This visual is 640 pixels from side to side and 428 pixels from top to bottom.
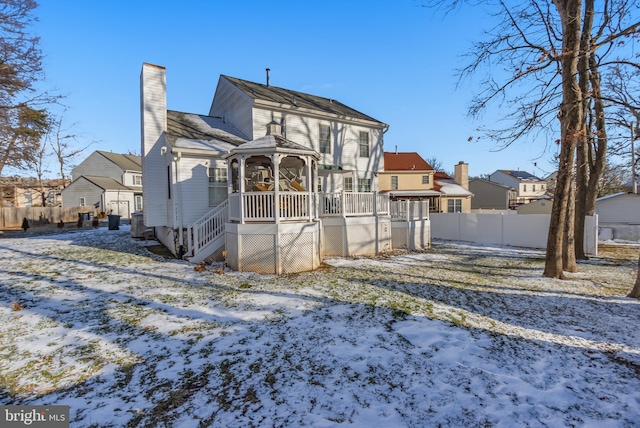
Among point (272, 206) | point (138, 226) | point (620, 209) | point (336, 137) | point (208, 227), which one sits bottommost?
point (138, 226)

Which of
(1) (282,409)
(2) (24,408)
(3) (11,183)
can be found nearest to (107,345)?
(2) (24,408)

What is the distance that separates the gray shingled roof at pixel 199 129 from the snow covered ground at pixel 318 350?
584 cm

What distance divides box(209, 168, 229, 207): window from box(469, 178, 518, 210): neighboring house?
110 feet

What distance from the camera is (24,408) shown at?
2.96m

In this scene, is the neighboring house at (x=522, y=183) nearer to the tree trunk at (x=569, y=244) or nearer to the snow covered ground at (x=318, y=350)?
the tree trunk at (x=569, y=244)

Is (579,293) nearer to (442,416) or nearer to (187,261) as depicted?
(442,416)

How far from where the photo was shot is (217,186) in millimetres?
11000

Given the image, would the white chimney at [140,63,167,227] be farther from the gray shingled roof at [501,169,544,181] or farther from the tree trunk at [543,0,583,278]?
the gray shingled roof at [501,169,544,181]

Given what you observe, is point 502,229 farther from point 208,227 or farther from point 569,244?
point 208,227

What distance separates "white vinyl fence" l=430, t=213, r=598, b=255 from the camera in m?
12.0

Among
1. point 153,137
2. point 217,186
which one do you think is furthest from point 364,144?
point 153,137

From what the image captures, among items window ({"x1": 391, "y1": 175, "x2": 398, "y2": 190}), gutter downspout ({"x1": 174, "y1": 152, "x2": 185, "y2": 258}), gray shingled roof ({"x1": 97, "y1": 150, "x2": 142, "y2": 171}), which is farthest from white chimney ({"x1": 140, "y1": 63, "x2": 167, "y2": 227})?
gray shingled roof ({"x1": 97, "y1": 150, "x2": 142, "y2": 171})

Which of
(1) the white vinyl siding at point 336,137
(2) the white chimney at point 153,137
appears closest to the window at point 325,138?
(1) the white vinyl siding at point 336,137

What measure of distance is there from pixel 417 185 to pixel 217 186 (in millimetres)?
18341
